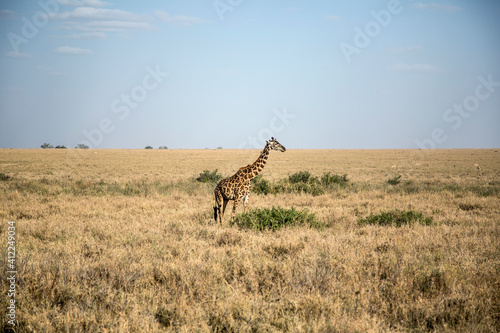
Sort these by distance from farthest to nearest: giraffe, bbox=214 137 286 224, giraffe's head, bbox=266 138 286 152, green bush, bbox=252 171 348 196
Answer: green bush, bbox=252 171 348 196, giraffe's head, bbox=266 138 286 152, giraffe, bbox=214 137 286 224

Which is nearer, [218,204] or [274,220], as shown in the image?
[274,220]

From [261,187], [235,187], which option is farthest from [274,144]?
[261,187]

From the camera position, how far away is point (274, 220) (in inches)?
391

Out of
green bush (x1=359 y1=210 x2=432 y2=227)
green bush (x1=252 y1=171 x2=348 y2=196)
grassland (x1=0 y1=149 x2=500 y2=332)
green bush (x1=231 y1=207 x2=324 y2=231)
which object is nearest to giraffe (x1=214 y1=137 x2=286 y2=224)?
green bush (x1=231 y1=207 x2=324 y2=231)

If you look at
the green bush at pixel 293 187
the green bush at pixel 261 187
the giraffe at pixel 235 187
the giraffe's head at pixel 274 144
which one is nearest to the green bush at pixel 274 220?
the giraffe at pixel 235 187

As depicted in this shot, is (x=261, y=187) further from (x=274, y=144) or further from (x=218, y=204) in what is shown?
(x=218, y=204)

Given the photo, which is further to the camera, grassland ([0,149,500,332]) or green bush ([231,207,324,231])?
green bush ([231,207,324,231])

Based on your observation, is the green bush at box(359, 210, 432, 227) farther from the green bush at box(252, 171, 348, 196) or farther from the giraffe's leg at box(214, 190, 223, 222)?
the green bush at box(252, 171, 348, 196)

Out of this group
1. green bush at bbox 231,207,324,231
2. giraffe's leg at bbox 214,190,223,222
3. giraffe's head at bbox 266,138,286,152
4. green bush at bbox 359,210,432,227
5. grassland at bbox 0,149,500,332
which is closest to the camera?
grassland at bbox 0,149,500,332

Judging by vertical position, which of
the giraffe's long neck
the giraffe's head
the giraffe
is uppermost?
the giraffe's head

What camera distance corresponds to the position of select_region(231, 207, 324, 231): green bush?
9.77 metres

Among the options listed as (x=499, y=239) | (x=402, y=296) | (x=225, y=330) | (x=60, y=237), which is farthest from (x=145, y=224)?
(x=499, y=239)

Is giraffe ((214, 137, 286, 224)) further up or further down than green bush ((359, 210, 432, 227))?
further up

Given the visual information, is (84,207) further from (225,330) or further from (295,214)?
(225,330)
